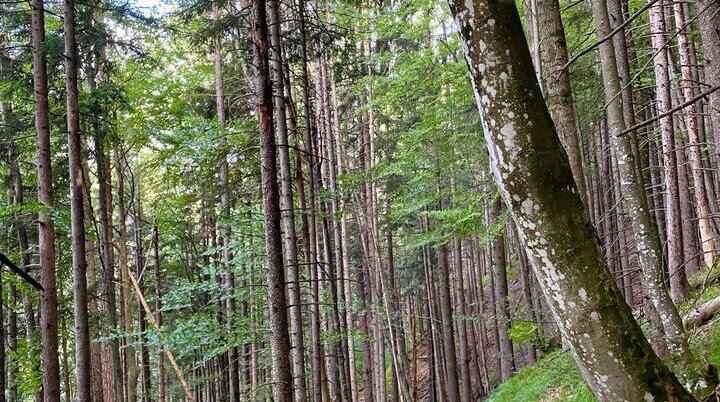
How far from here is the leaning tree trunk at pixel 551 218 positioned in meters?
2.56

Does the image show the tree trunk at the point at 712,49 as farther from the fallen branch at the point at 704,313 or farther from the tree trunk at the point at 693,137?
the fallen branch at the point at 704,313

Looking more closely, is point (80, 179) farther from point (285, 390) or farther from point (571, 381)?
point (571, 381)

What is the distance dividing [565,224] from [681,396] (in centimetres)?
97

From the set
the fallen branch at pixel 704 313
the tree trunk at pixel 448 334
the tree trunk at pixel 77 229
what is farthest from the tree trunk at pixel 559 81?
the tree trunk at pixel 448 334

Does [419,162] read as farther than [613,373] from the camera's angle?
Yes

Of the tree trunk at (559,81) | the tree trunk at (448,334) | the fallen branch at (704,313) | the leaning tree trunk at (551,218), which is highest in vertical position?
the tree trunk at (559,81)

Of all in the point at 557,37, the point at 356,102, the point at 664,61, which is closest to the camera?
the point at 557,37

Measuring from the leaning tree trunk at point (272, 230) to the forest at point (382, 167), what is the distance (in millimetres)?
29

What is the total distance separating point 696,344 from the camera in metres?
6.93

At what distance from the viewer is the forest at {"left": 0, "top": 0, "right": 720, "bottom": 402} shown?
8.73 ft

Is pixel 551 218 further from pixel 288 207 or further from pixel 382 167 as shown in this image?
pixel 382 167

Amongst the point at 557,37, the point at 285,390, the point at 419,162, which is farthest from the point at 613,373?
the point at 419,162

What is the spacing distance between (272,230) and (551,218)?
4.76m

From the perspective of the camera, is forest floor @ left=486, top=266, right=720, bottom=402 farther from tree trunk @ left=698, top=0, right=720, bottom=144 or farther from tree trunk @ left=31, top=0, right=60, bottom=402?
tree trunk @ left=31, top=0, right=60, bottom=402
